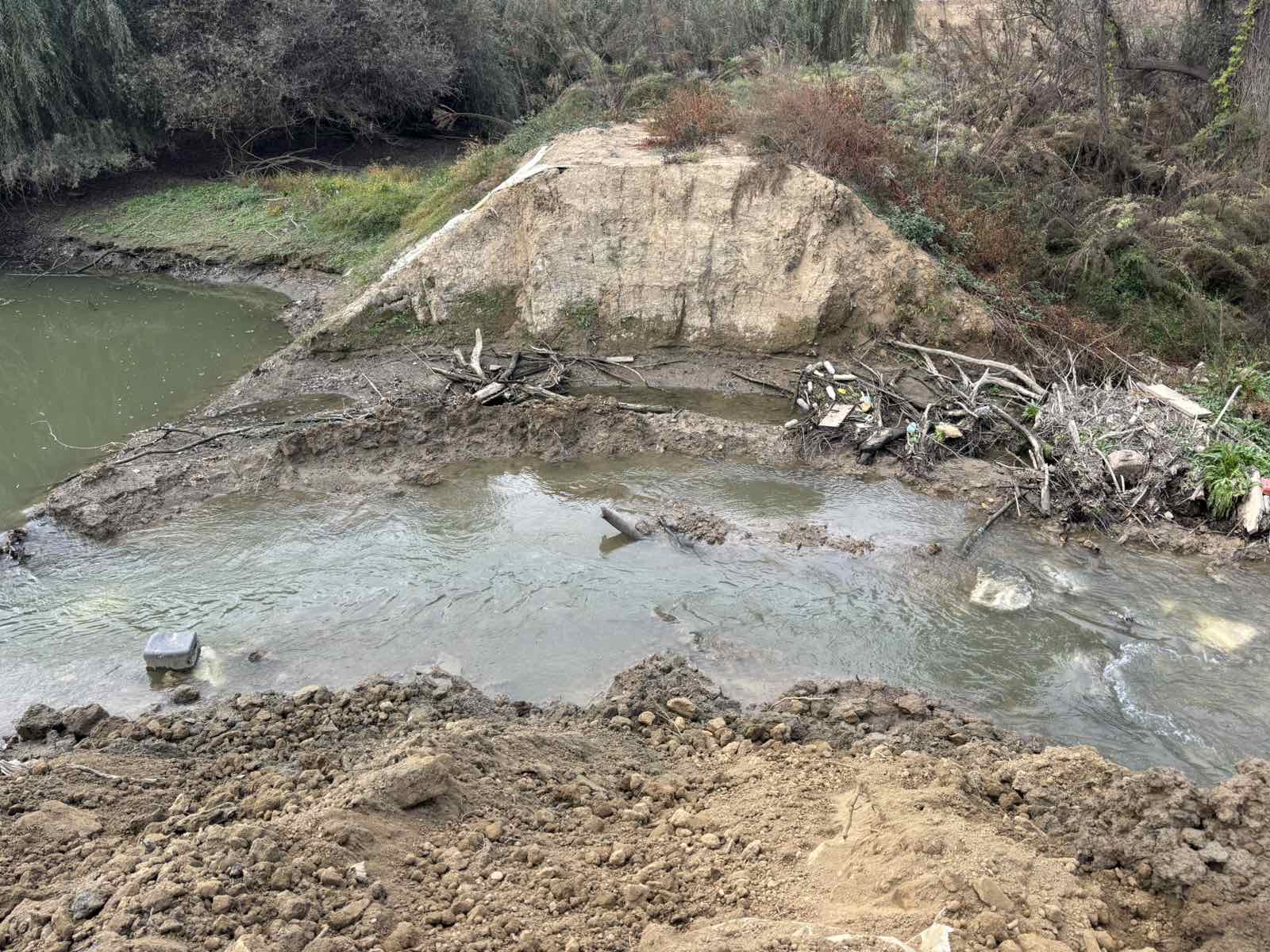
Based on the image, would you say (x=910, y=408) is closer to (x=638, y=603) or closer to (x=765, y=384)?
(x=765, y=384)

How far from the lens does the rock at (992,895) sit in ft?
14.4

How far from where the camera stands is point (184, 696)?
7.44 metres

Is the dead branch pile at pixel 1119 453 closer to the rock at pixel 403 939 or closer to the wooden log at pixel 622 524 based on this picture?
the wooden log at pixel 622 524

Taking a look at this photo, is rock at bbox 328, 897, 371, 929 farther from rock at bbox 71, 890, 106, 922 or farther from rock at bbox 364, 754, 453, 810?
rock at bbox 71, 890, 106, 922

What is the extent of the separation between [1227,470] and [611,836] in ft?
26.7

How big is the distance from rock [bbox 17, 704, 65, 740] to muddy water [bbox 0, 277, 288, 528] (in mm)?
4251

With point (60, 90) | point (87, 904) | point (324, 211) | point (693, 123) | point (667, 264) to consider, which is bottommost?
point (87, 904)

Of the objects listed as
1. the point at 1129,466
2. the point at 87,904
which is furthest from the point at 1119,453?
the point at 87,904

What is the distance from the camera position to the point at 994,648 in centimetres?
796

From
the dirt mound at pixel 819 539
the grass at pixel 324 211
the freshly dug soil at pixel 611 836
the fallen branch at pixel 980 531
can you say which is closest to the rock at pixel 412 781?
the freshly dug soil at pixel 611 836

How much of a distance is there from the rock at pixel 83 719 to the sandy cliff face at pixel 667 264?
313 inches

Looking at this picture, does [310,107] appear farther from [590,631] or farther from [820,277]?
[590,631]

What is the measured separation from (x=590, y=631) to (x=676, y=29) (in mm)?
17352

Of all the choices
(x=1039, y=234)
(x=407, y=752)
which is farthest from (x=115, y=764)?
(x=1039, y=234)
